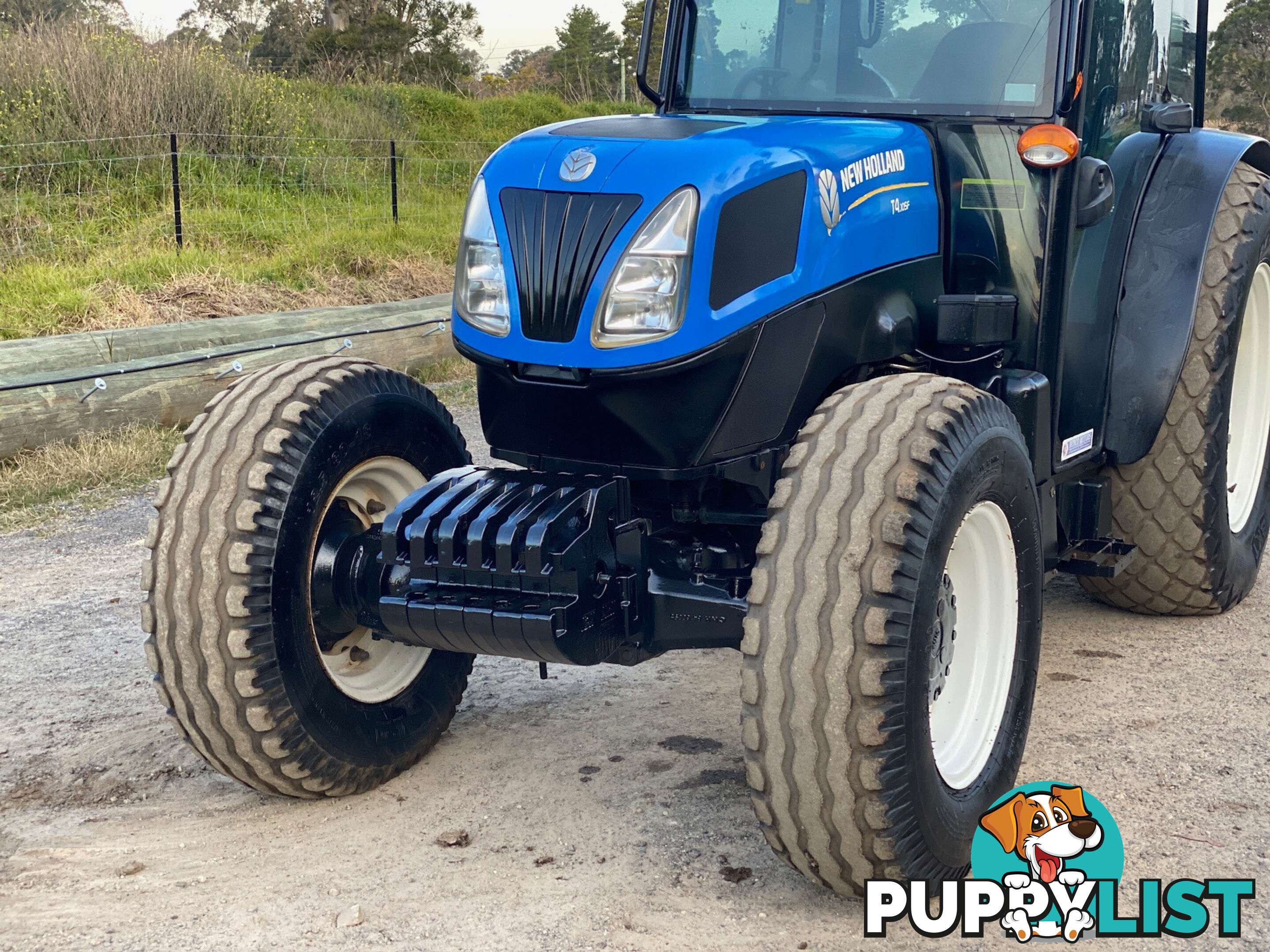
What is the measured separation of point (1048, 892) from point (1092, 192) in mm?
1971

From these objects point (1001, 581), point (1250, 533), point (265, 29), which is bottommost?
point (1250, 533)

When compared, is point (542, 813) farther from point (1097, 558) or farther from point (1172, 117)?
point (1172, 117)

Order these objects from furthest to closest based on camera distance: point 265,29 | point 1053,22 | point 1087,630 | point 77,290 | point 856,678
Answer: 1. point 265,29
2. point 77,290
3. point 1087,630
4. point 1053,22
5. point 856,678

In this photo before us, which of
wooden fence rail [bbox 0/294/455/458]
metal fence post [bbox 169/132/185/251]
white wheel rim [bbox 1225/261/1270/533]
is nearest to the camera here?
white wheel rim [bbox 1225/261/1270/533]

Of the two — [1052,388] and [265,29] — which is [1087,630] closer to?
[1052,388]

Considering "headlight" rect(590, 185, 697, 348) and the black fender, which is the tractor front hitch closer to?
"headlight" rect(590, 185, 697, 348)

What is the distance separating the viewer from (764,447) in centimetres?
321

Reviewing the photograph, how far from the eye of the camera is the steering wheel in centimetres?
400

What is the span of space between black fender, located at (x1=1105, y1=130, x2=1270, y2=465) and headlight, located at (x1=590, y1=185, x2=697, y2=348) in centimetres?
174

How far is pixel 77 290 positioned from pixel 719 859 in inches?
329

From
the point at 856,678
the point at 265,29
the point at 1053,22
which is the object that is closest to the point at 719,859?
the point at 856,678

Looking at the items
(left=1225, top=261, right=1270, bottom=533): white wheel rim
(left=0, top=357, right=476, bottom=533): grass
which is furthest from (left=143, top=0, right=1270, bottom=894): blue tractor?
(left=0, top=357, right=476, bottom=533): grass

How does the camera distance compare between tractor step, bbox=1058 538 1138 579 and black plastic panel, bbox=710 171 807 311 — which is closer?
black plastic panel, bbox=710 171 807 311

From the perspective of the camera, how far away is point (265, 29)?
119ft
